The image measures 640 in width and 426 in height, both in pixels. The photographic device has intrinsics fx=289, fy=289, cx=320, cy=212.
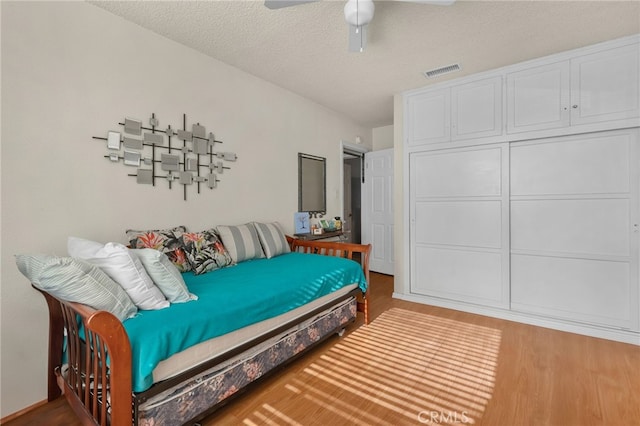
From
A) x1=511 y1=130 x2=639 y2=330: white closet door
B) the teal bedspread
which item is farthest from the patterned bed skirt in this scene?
x1=511 y1=130 x2=639 y2=330: white closet door

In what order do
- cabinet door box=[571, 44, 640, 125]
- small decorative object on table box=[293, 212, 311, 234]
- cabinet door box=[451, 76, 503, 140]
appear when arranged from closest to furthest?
cabinet door box=[571, 44, 640, 125] < cabinet door box=[451, 76, 503, 140] < small decorative object on table box=[293, 212, 311, 234]

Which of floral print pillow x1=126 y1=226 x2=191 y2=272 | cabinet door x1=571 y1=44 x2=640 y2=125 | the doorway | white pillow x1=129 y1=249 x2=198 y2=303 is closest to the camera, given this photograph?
white pillow x1=129 y1=249 x2=198 y2=303

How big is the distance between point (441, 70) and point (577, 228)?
6.47ft

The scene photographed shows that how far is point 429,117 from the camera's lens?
336 centimetres

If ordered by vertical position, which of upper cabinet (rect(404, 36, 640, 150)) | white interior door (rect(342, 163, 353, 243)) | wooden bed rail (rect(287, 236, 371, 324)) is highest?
upper cabinet (rect(404, 36, 640, 150))

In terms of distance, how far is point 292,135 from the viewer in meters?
3.52

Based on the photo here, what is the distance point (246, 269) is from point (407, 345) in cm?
147

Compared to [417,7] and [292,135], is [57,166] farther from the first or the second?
[417,7]

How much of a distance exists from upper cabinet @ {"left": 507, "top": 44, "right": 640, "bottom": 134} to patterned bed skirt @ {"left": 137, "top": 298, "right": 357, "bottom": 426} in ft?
9.02

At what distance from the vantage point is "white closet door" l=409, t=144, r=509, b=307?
2996 mm

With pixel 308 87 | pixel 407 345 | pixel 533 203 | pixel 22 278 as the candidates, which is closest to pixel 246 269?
pixel 22 278

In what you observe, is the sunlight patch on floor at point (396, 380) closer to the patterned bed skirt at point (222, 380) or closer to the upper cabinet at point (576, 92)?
the patterned bed skirt at point (222, 380)

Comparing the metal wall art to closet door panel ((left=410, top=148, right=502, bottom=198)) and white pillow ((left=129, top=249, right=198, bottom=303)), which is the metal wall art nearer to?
white pillow ((left=129, top=249, right=198, bottom=303))

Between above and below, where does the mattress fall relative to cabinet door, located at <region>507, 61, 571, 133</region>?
below
